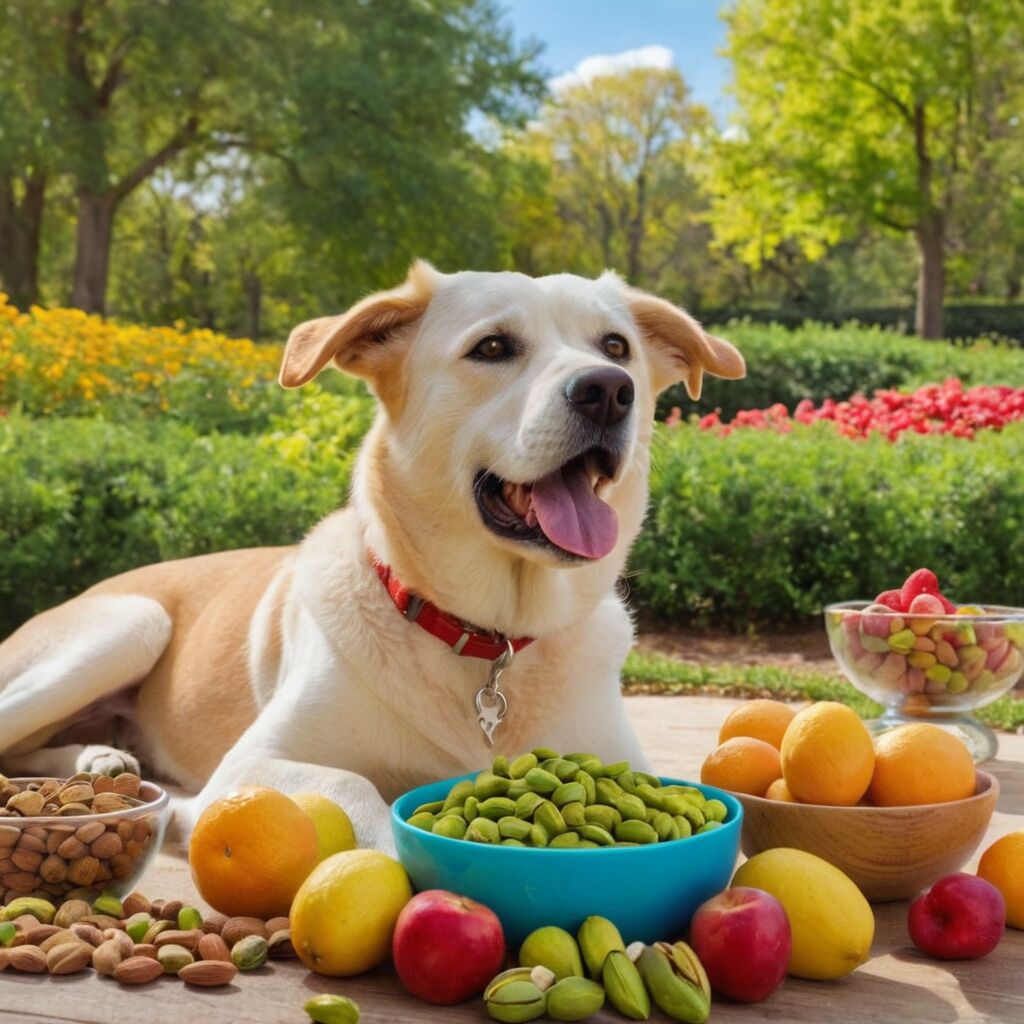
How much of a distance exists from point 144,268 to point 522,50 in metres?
18.2

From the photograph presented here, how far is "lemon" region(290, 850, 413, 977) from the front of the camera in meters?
1.90

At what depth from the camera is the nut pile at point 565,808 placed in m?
1.94

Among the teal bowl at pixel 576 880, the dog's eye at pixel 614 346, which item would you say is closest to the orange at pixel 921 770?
the teal bowl at pixel 576 880

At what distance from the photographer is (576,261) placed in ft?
146

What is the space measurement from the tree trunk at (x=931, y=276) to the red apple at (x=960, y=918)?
968 inches

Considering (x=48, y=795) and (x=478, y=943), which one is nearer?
(x=478, y=943)

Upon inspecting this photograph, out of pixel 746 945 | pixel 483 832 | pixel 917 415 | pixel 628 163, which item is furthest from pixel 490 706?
pixel 628 163

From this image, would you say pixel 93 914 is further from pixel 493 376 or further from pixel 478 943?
pixel 493 376

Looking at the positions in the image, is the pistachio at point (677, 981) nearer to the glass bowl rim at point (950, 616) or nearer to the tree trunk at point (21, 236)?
the glass bowl rim at point (950, 616)

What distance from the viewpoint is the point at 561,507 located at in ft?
8.74

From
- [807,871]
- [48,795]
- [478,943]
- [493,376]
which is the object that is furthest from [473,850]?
[493,376]

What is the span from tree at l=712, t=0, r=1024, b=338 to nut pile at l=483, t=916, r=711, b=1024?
82.4 ft

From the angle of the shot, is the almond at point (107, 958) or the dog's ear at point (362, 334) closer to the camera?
the almond at point (107, 958)

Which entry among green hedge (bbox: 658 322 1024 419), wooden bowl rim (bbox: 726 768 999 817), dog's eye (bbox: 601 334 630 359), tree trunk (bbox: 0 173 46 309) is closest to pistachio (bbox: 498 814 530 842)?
wooden bowl rim (bbox: 726 768 999 817)
